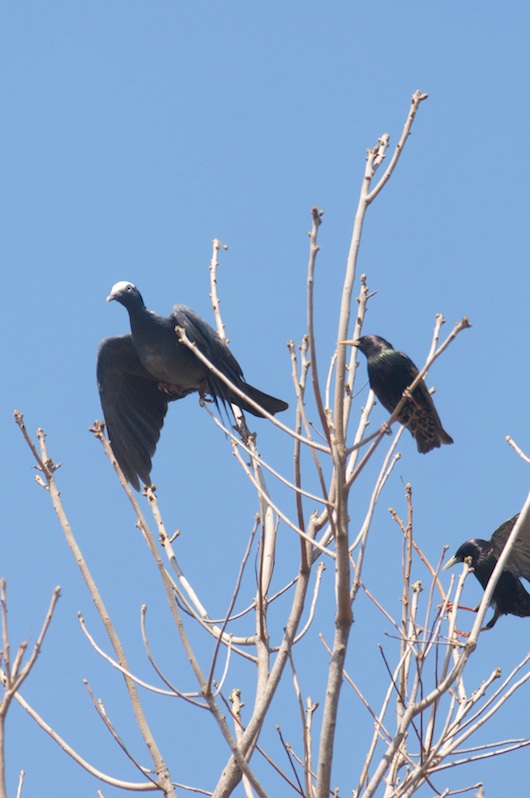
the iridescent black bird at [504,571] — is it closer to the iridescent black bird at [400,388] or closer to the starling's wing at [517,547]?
the starling's wing at [517,547]

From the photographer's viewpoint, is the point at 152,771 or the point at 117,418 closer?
the point at 152,771

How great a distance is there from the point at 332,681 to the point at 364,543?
1.63ft

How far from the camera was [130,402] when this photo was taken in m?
7.43

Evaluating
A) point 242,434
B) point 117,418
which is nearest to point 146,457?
point 117,418

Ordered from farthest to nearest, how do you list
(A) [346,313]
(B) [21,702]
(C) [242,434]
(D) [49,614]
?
(C) [242,434], (B) [21,702], (A) [346,313], (D) [49,614]

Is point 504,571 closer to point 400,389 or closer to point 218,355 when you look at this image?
point 400,389

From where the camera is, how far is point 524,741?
11.3 ft

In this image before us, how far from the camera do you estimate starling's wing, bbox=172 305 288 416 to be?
6323mm

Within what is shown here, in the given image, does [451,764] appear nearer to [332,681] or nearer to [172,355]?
[332,681]

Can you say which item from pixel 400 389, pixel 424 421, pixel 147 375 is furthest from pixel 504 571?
pixel 147 375

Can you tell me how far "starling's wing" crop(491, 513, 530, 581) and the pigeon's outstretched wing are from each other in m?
2.12

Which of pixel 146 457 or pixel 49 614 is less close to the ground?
pixel 146 457

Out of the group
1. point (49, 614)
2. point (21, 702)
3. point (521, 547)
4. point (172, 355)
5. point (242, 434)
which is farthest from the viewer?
point (172, 355)

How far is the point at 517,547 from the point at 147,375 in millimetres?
2610
